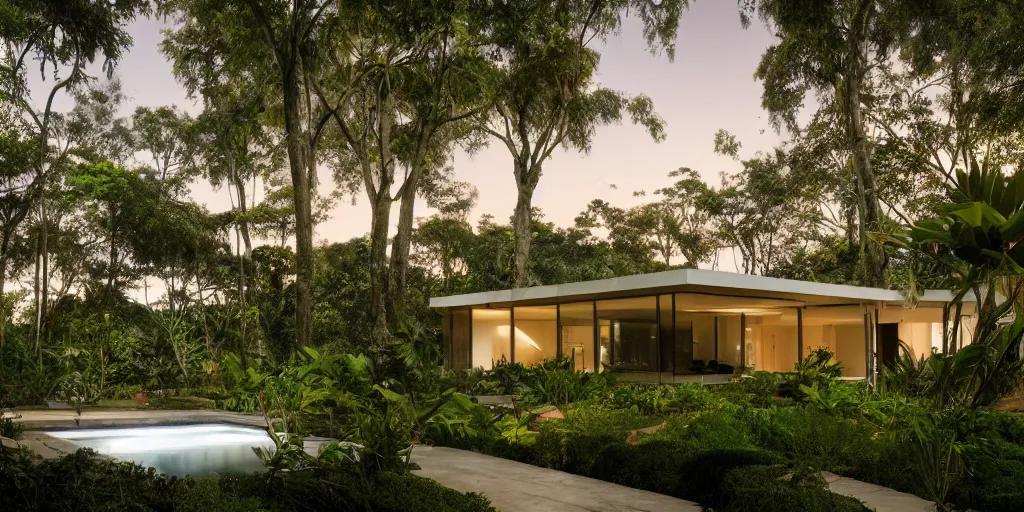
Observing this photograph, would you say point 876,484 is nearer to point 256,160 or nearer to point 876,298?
point 876,298

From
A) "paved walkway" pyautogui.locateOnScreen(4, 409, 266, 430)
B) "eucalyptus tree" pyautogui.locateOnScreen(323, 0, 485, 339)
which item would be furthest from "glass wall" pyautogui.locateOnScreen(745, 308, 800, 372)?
"paved walkway" pyautogui.locateOnScreen(4, 409, 266, 430)

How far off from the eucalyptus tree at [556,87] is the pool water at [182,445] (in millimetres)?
11070

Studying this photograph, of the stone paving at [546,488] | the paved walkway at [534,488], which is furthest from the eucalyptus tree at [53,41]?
the paved walkway at [534,488]

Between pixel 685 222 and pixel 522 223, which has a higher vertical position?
pixel 685 222

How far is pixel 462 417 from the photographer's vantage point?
7543 mm

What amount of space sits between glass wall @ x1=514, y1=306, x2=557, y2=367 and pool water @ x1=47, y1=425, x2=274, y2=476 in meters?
10.6

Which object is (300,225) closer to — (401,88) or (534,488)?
(401,88)

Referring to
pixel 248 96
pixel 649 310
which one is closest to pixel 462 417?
pixel 649 310

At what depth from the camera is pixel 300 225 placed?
47.3 feet

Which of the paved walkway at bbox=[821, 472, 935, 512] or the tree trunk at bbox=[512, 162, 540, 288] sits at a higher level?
the tree trunk at bbox=[512, 162, 540, 288]

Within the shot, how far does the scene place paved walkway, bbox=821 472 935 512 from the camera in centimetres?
448

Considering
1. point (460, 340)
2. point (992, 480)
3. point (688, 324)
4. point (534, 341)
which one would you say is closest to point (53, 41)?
point (460, 340)

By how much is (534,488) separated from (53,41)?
1200 centimetres

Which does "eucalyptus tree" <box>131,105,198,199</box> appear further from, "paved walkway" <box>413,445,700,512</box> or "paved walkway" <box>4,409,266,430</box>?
"paved walkway" <box>413,445,700,512</box>
